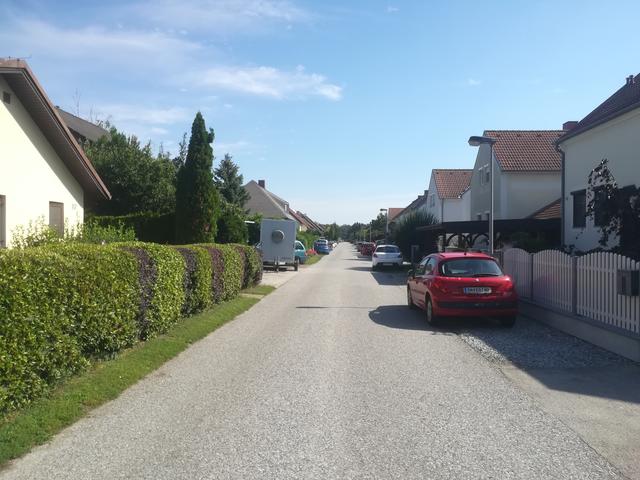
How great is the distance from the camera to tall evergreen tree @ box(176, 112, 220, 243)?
24219 mm

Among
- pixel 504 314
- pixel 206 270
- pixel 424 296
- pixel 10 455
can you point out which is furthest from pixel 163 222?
pixel 10 455

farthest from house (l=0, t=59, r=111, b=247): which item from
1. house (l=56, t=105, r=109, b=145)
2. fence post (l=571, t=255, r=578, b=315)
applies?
house (l=56, t=105, r=109, b=145)

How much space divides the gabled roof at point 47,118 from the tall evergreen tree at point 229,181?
1305 inches

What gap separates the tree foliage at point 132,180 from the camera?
30266 millimetres

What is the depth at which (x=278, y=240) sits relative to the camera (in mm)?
33031

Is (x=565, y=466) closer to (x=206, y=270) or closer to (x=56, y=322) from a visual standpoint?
(x=56, y=322)

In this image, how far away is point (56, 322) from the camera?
20.4 ft

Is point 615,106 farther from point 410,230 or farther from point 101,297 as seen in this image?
point 410,230

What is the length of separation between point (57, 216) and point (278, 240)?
17.6m

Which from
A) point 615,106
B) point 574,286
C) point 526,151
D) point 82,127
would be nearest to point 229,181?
point 82,127

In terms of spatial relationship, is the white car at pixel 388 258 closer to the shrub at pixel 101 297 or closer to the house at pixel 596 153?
the house at pixel 596 153

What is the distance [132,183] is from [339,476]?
28469 mm

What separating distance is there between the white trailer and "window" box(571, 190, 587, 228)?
15.8 meters

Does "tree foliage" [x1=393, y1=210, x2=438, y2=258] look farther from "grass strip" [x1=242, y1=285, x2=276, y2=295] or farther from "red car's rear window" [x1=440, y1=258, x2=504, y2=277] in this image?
"red car's rear window" [x1=440, y1=258, x2=504, y2=277]
